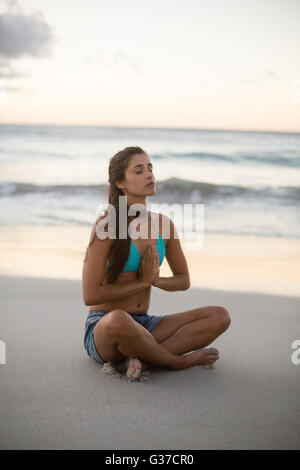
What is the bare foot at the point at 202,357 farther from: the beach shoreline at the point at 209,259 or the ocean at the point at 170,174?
the ocean at the point at 170,174

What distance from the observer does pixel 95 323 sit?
10.5 ft

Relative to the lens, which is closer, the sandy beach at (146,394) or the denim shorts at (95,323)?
the sandy beach at (146,394)

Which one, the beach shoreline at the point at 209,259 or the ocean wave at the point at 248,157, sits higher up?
the ocean wave at the point at 248,157

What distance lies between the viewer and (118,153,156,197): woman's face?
329cm

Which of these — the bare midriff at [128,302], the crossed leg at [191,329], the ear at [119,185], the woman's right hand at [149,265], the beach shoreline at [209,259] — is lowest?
the crossed leg at [191,329]

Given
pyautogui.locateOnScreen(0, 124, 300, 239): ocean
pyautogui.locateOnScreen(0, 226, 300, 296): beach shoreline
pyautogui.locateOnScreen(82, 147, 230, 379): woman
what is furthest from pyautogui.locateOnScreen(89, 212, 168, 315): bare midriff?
pyautogui.locateOnScreen(0, 124, 300, 239): ocean

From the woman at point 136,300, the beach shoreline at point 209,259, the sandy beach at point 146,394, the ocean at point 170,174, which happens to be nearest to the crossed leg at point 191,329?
the woman at point 136,300

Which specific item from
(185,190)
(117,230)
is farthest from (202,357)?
(185,190)

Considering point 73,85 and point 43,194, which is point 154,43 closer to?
point 73,85

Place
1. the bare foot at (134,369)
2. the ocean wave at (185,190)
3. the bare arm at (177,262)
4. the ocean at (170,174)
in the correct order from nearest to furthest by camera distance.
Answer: the bare foot at (134,369) → the bare arm at (177,262) → the ocean at (170,174) → the ocean wave at (185,190)

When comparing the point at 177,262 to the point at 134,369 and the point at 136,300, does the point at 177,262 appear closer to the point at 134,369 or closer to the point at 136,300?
the point at 136,300

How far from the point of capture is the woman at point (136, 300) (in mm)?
3055

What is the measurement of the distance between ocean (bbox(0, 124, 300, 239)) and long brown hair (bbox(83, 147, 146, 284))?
4851 mm

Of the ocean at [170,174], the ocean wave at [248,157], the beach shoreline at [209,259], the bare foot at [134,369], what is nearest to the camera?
the bare foot at [134,369]
